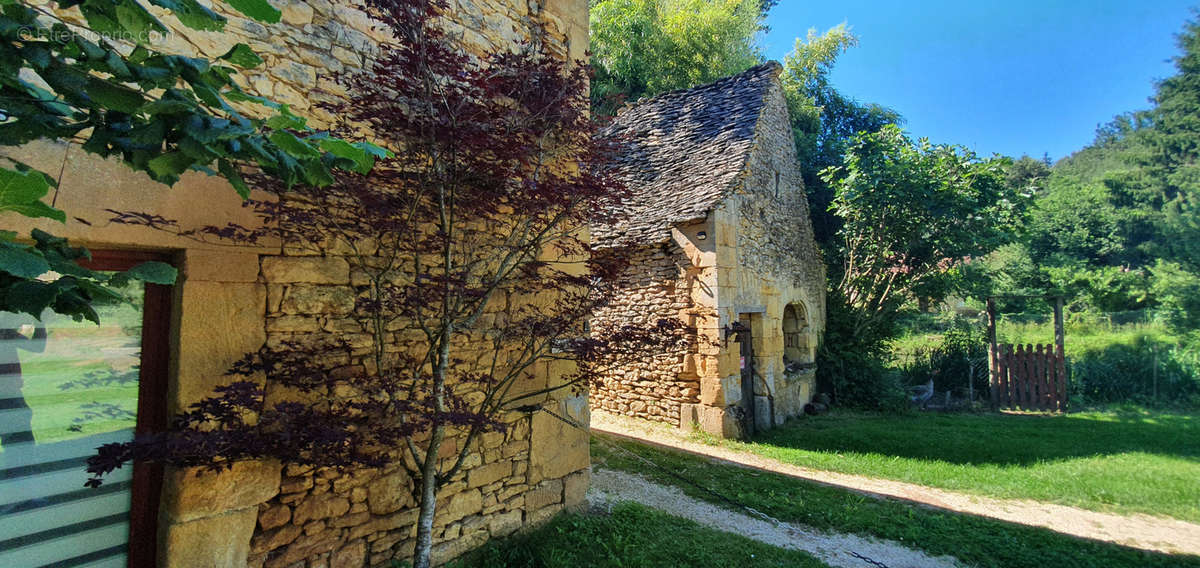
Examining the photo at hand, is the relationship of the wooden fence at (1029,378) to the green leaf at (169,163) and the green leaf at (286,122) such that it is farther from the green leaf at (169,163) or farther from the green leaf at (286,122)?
the green leaf at (169,163)

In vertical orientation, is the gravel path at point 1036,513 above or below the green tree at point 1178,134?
below

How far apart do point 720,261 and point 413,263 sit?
545 centimetres

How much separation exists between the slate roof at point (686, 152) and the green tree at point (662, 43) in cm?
448

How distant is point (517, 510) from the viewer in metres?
3.83

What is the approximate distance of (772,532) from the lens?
4.46 m

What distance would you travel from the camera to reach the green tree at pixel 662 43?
49.6 ft

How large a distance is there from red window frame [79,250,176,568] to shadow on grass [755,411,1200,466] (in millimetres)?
7490

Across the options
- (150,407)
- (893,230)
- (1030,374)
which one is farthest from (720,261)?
(1030,374)

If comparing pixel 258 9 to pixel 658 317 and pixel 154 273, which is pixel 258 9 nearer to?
pixel 154 273

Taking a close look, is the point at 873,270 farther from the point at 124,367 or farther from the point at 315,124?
the point at 124,367

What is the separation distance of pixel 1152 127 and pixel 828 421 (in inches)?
877

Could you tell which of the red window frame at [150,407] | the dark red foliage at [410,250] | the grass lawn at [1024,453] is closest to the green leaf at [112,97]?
the dark red foliage at [410,250]

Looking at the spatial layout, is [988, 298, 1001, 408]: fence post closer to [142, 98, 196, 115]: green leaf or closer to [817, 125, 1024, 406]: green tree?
[817, 125, 1024, 406]: green tree

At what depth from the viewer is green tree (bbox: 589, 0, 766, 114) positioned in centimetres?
1511
